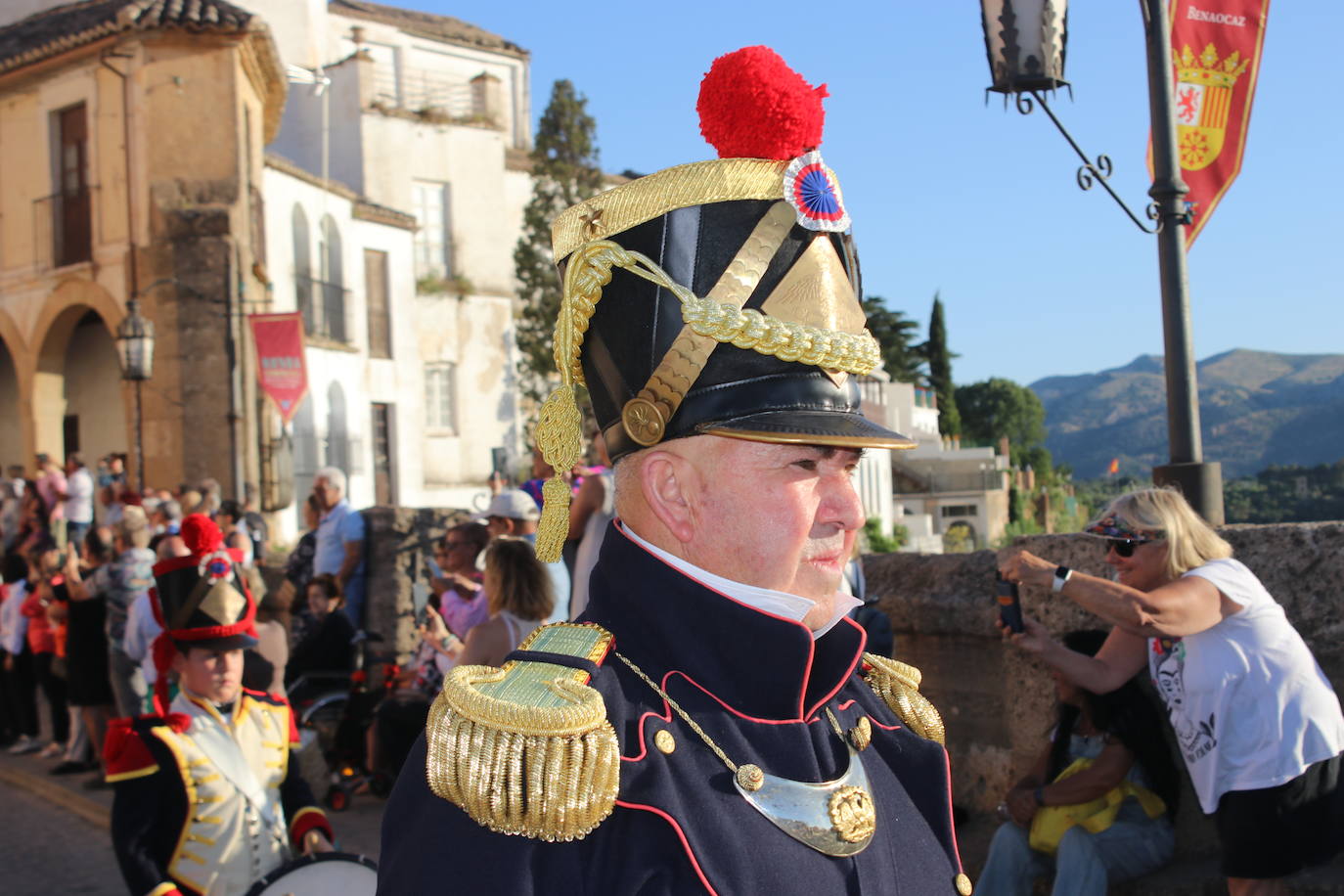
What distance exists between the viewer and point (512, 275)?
35.0m

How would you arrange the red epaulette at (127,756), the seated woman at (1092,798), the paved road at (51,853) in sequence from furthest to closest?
the paved road at (51,853)
the seated woman at (1092,798)
the red epaulette at (127,756)

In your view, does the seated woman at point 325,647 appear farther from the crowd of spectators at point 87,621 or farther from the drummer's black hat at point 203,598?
the drummer's black hat at point 203,598

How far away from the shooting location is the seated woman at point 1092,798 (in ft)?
14.7

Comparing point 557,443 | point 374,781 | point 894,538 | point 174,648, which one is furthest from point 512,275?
point 557,443

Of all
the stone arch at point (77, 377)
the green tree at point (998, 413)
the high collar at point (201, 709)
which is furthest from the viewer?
the green tree at point (998, 413)

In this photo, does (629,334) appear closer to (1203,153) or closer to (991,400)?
(1203,153)

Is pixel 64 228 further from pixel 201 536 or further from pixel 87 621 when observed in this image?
pixel 201 536

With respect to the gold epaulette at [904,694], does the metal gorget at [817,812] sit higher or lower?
lower

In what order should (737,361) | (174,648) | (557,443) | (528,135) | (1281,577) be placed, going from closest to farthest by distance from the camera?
(737,361), (557,443), (174,648), (1281,577), (528,135)

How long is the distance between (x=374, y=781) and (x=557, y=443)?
20.1 feet

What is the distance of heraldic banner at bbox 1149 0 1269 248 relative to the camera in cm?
608

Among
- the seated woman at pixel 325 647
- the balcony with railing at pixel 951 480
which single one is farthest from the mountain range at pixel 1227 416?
the balcony with railing at pixel 951 480

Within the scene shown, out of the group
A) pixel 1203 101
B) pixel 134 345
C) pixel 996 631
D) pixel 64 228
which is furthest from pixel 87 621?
pixel 64 228

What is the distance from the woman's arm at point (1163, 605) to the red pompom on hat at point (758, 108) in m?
2.56
